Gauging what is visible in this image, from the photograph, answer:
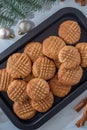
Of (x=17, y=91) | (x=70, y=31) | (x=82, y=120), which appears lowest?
(x=82, y=120)

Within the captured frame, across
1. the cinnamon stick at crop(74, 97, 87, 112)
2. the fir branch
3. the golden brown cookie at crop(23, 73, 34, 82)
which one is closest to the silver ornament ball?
the fir branch

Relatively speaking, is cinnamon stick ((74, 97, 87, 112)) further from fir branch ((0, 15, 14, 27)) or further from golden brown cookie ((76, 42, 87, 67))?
fir branch ((0, 15, 14, 27))

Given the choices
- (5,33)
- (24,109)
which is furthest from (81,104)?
(5,33)

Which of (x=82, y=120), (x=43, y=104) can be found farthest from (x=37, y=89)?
(x=82, y=120)

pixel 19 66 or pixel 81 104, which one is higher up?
pixel 19 66

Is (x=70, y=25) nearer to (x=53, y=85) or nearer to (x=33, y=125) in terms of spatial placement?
(x=53, y=85)

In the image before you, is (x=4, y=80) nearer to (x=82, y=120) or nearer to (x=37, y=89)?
(x=37, y=89)
